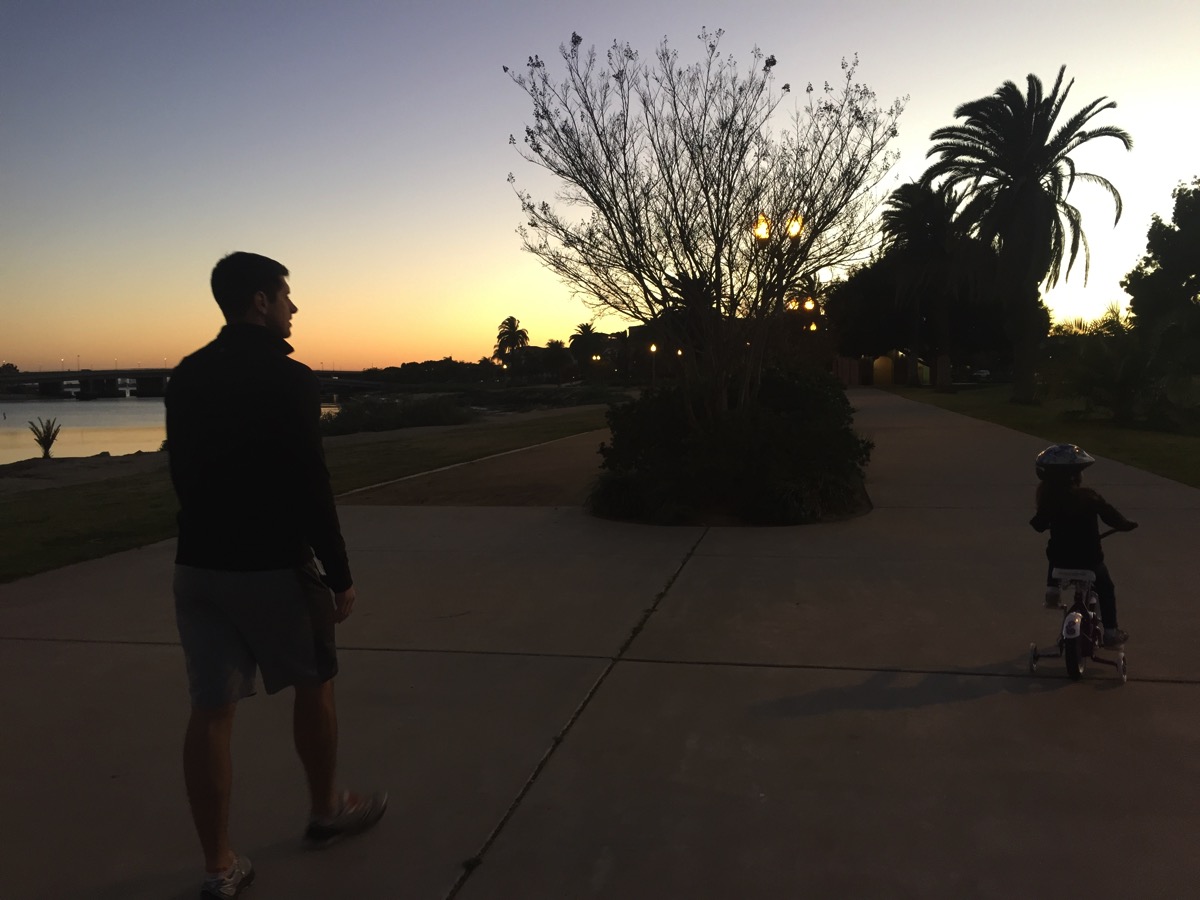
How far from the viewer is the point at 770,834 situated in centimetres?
328

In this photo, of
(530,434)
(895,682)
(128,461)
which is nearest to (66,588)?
(895,682)

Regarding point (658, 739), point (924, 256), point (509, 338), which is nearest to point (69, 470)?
point (658, 739)

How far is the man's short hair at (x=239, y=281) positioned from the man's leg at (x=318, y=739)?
122 centimetres

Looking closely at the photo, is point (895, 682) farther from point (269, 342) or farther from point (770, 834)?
point (269, 342)

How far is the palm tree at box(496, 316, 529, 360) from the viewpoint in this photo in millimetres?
169000

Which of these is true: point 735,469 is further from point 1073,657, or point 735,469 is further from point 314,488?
point 314,488

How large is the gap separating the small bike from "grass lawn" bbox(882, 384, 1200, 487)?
8157 millimetres

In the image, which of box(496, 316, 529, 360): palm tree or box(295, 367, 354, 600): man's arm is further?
box(496, 316, 529, 360): palm tree

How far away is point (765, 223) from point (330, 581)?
338 inches

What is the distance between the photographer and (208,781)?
9.57 ft

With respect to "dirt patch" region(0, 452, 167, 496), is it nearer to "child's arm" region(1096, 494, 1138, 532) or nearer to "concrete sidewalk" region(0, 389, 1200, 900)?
"concrete sidewalk" region(0, 389, 1200, 900)

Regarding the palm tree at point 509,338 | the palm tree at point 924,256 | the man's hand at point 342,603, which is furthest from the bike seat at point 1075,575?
the palm tree at point 509,338

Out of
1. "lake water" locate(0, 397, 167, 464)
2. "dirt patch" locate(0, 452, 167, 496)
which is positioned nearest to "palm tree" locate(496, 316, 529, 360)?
"lake water" locate(0, 397, 167, 464)

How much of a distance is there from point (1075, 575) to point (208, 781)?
158 inches
